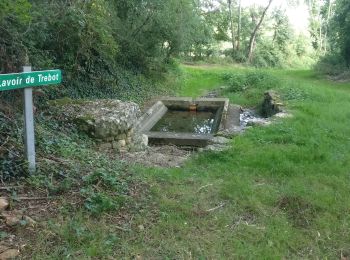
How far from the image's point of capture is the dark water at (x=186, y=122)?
11.5m

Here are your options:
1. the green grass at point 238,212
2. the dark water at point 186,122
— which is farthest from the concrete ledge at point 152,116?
the green grass at point 238,212

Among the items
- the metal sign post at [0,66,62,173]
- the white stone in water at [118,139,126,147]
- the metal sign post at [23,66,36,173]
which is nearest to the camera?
the metal sign post at [0,66,62,173]

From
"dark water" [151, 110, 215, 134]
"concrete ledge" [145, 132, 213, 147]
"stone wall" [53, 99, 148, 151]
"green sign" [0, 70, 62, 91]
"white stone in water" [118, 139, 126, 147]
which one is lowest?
"dark water" [151, 110, 215, 134]

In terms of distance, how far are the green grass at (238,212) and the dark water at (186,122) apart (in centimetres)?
474

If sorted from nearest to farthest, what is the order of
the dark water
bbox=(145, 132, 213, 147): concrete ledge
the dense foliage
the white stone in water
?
the dense foliage, the white stone in water, bbox=(145, 132, 213, 147): concrete ledge, the dark water

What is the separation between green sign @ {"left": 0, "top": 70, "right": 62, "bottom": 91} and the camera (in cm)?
358

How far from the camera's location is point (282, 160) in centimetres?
565

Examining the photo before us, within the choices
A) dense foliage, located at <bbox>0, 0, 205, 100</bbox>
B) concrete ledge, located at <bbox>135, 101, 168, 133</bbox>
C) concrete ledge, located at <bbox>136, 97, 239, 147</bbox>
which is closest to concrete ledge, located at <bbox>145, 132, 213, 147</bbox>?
concrete ledge, located at <bbox>136, 97, 239, 147</bbox>

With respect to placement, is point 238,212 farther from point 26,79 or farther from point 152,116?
point 152,116

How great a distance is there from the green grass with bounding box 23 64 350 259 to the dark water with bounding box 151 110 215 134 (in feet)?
15.6

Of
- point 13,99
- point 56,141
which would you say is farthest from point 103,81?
point 56,141

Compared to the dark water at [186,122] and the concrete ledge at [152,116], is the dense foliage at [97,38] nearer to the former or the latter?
the concrete ledge at [152,116]

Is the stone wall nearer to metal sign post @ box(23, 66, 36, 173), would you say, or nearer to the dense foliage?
the dense foliage

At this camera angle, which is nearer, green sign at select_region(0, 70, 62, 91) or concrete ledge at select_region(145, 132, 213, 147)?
green sign at select_region(0, 70, 62, 91)
